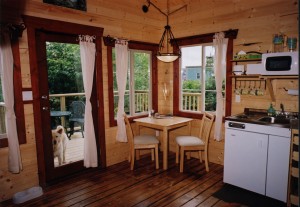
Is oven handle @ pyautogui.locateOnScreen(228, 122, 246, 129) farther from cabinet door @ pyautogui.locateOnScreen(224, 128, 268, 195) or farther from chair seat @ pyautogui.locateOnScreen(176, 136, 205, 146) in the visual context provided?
chair seat @ pyautogui.locateOnScreen(176, 136, 205, 146)

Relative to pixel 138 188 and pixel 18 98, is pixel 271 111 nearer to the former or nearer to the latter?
pixel 138 188

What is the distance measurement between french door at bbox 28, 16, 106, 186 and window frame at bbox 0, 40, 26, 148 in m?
0.15

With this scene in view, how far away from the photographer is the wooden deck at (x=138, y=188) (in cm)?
264

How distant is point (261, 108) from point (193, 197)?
63.4 inches

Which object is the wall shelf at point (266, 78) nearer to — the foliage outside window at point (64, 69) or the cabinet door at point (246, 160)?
the cabinet door at point (246, 160)

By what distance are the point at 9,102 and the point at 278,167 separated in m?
3.17

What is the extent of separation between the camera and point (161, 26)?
439 centimetres

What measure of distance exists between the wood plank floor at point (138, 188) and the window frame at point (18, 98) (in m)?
0.75

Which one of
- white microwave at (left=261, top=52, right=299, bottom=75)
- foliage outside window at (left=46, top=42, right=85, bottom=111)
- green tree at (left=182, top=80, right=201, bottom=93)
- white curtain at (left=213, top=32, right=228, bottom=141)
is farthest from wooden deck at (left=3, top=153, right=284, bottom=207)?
green tree at (left=182, top=80, right=201, bottom=93)

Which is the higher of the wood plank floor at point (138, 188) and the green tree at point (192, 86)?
the green tree at point (192, 86)

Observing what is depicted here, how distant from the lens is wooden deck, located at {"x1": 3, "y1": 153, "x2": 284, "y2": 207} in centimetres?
264

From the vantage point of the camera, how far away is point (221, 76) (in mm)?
3502

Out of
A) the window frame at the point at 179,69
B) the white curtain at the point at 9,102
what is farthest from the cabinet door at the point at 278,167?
the white curtain at the point at 9,102

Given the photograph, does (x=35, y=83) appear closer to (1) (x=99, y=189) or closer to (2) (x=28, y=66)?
(2) (x=28, y=66)
